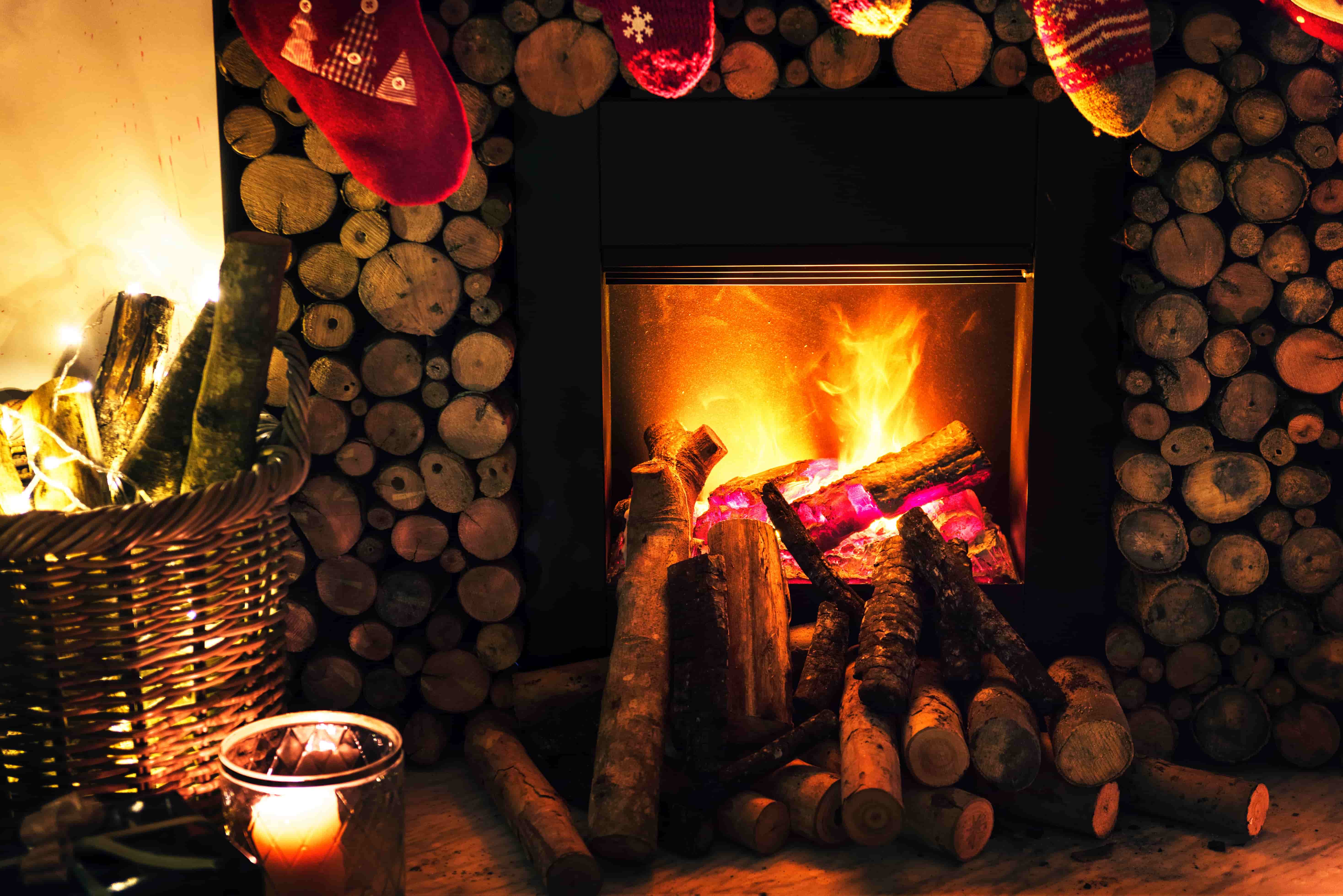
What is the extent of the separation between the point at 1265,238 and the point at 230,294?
1762 mm

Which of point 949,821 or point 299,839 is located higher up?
point 299,839

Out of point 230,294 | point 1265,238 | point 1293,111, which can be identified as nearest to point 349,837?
point 230,294

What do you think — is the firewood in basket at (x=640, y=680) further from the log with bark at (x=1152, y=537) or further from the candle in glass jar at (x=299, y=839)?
the log with bark at (x=1152, y=537)

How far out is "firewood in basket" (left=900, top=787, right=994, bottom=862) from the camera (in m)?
1.67

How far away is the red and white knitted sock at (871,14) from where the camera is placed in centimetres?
154

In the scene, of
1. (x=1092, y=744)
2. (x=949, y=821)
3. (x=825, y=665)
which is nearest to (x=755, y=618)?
(x=825, y=665)

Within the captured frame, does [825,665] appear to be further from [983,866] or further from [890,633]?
[983,866]

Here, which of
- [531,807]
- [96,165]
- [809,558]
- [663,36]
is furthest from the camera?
[809,558]

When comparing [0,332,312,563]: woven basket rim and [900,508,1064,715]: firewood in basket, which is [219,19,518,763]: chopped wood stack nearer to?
[0,332,312,563]: woven basket rim

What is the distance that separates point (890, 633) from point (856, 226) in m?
0.75

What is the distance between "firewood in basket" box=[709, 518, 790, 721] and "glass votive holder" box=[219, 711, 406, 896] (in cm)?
65

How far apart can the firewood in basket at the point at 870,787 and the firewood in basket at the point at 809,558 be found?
34 centimetres

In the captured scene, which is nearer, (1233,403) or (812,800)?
(812,800)

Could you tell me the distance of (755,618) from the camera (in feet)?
6.37
